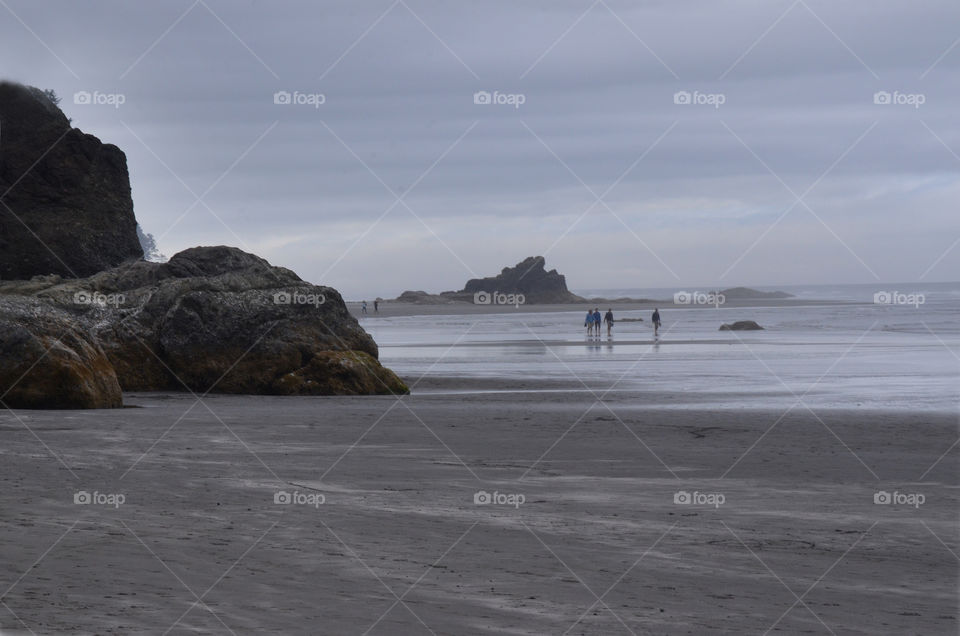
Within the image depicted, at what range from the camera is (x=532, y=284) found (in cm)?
14025

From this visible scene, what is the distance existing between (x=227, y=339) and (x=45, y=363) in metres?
4.65

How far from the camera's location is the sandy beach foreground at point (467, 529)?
5.97m

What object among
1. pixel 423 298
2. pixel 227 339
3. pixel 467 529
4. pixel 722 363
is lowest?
pixel 467 529

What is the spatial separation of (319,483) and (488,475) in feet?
5.93

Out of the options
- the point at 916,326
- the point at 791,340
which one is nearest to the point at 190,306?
the point at 791,340

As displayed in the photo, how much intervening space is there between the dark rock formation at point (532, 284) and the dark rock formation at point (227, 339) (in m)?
117

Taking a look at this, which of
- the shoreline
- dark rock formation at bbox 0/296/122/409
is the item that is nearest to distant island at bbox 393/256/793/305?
the shoreline

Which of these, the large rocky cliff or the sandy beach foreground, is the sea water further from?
the sandy beach foreground

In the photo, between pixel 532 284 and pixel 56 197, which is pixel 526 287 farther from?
pixel 56 197

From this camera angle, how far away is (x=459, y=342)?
144 ft

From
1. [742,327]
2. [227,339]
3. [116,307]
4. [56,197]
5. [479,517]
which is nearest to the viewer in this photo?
[479,517]

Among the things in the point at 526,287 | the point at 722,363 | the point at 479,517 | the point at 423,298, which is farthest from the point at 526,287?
the point at 479,517

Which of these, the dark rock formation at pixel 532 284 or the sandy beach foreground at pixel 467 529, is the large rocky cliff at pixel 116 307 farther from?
the dark rock formation at pixel 532 284

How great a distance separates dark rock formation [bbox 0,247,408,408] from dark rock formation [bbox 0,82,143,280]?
5025 millimetres
